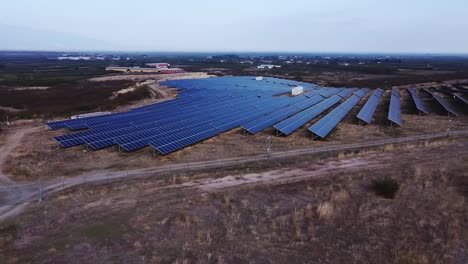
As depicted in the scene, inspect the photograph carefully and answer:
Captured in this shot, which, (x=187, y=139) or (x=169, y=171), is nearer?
(x=169, y=171)

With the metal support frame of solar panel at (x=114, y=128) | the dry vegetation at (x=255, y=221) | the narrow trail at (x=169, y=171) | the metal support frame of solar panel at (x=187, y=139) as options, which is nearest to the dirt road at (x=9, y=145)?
the narrow trail at (x=169, y=171)

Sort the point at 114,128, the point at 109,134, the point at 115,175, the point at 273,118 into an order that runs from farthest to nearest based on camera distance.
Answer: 1. the point at 273,118
2. the point at 114,128
3. the point at 109,134
4. the point at 115,175

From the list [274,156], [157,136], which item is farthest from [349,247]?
[157,136]

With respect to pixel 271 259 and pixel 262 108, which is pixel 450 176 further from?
pixel 262 108

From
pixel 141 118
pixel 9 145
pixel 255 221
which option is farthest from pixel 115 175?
pixel 141 118

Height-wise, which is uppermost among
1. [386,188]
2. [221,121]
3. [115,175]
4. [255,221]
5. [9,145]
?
[221,121]

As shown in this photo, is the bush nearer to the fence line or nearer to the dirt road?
the fence line

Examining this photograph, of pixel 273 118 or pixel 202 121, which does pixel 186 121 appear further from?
pixel 273 118
